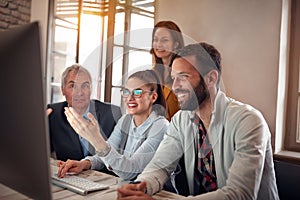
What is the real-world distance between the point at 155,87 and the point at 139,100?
0.35 ft

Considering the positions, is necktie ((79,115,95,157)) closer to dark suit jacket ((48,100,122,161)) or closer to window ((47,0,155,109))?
dark suit jacket ((48,100,122,161))

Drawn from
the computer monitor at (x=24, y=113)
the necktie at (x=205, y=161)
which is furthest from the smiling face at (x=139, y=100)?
the computer monitor at (x=24, y=113)

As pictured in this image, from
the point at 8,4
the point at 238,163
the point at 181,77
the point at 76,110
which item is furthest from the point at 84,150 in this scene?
the point at 8,4

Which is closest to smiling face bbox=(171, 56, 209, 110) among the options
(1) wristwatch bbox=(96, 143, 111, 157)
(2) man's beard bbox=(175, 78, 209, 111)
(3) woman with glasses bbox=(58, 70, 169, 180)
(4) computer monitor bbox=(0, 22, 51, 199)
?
(2) man's beard bbox=(175, 78, 209, 111)

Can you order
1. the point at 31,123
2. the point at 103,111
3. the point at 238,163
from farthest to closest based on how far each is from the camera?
the point at 103,111 < the point at 238,163 < the point at 31,123

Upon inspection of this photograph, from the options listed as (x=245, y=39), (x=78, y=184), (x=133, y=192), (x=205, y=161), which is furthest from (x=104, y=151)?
(x=245, y=39)

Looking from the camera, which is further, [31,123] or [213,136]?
[213,136]

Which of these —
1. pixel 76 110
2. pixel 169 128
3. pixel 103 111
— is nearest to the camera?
pixel 169 128

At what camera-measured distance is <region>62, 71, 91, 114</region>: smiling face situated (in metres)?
1.80

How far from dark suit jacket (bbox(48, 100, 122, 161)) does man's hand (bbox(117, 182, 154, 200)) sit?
393 millimetres

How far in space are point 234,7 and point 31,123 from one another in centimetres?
92

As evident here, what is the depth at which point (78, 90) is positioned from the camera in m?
1.86

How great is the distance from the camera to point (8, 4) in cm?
243

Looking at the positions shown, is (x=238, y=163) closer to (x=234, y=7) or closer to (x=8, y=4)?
(x=234, y=7)
